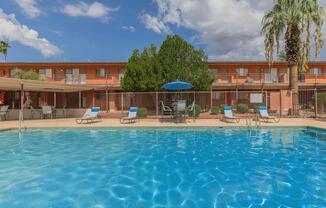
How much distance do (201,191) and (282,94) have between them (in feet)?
57.0

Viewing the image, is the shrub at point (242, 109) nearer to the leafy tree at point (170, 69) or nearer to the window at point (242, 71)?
the leafy tree at point (170, 69)

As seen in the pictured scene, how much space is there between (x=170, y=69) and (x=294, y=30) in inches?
402

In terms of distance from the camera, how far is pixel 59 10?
16.5 metres

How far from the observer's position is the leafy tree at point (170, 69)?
18.3 meters

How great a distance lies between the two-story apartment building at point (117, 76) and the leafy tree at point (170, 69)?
581 centimetres

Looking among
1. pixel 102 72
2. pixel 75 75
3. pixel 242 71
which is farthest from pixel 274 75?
pixel 75 75

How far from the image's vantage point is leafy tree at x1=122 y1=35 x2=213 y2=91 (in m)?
18.3

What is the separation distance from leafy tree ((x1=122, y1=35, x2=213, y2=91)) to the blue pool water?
29.2 feet

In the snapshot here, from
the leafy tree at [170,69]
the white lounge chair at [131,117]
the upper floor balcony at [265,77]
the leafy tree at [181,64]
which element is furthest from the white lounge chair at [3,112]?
the upper floor balcony at [265,77]

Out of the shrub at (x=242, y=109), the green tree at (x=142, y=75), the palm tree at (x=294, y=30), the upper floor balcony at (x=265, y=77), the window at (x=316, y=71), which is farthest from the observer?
the window at (x=316, y=71)

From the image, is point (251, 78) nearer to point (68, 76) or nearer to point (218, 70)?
point (218, 70)

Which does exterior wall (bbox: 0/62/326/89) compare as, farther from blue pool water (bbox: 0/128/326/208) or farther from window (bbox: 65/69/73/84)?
blue pool water (bbox: 0/128/326/208)

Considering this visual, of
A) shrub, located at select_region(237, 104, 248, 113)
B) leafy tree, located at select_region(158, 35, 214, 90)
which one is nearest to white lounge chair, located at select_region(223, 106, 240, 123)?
shrub, located at select_region(237, 104, 248, 113)

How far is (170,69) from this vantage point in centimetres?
1820
